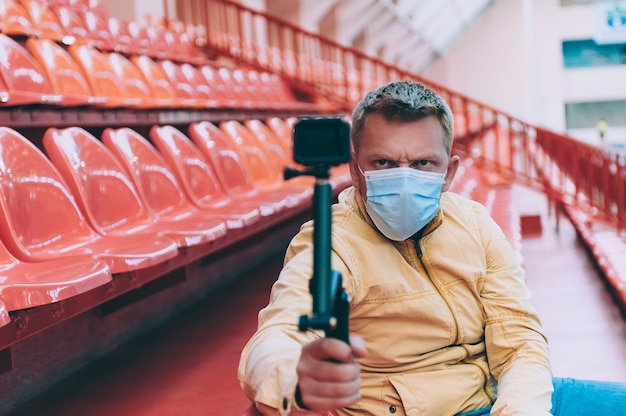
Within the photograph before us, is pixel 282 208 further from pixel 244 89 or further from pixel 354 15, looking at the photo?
pixel 354 15

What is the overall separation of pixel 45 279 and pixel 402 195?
0.69m

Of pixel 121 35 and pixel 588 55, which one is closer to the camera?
pixel 121 35

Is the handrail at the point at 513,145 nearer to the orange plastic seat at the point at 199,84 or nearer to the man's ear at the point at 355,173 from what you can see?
the orange plastic seat at the point at 199,84

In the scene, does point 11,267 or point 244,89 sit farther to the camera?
point 244,89

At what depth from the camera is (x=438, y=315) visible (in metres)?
1.14

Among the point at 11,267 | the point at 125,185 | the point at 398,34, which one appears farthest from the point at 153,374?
the point at 398,34

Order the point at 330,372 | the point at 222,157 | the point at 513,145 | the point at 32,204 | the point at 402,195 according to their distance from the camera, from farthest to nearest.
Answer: the point at 513,145, the point at 222,157, the point at 32,204, the point at 402,195, the point at 330,372

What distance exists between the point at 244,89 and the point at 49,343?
3538 millimetres

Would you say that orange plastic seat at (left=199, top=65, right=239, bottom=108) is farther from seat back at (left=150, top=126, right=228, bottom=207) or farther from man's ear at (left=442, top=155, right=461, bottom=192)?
man's ear at (left=442, top=155, right=461, bottom=192)

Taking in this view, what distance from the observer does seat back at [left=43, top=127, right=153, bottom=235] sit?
2053mm

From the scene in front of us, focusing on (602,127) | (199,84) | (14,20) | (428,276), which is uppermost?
(14,20)

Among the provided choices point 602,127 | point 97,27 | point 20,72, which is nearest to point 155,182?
point 20,72

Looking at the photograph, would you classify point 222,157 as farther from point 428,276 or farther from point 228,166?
point 428,276

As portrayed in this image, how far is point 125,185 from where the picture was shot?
89.2 inches
